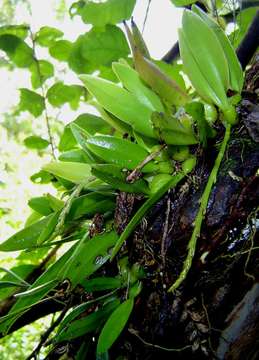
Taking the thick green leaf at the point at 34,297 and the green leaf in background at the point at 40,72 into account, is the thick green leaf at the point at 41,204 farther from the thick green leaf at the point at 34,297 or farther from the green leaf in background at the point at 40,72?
the green leaf in background at the point at 40,72

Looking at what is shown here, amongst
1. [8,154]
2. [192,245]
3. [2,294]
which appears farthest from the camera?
[8,154]

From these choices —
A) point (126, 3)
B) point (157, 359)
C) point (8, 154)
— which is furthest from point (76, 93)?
point (8, 154)

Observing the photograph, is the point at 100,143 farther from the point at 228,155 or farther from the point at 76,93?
the point at 76,93

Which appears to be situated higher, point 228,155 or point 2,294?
point 228,155

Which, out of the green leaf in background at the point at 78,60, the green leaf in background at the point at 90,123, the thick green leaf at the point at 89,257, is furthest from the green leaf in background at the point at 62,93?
the thick green leaf at the point at 89,257

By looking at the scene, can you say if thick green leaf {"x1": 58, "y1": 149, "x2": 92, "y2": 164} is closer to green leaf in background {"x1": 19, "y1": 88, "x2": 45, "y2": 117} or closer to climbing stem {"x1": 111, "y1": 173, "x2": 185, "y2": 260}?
climbing stem {"x1": 111, "y1": 173, "x2": 185, "y2": 260}

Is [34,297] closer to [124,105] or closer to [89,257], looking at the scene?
[89,257]
